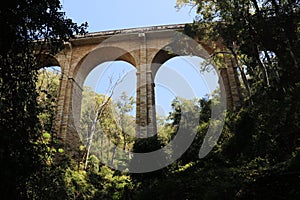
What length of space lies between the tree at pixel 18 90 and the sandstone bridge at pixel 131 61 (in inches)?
311

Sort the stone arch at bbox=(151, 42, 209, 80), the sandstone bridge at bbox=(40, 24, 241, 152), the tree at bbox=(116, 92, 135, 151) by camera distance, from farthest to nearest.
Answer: the tree at bbox=(116, 92, 135, 151), the sandstone bridge at bbox=(40, 24, 241, 152), the stone arch at bbox=(151, 42, 209, 80)

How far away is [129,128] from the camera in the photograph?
22094 mm

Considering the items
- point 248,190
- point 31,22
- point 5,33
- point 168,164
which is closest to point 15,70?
point 5,33

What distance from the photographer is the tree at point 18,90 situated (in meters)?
4.20

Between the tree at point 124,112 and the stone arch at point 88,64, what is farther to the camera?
the tree at point 124,112

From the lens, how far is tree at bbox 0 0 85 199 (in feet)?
13.8

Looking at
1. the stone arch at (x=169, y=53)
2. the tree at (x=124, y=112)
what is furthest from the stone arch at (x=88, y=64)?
the tree at (x=124, y=112)

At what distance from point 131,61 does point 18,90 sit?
36.9 feet

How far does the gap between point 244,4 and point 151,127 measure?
6.51 metres

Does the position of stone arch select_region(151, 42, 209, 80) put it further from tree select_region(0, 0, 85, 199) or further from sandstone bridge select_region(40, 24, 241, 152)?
tree select_region(0, 0, 85, 199)

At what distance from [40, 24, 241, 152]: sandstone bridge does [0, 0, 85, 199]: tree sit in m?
7.90

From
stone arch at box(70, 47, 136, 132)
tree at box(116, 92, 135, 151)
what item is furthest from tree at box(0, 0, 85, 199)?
tree at box(116, 92, 135, 151)

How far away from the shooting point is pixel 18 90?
4.73m

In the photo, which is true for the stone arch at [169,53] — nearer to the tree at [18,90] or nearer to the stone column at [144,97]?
the stone column at [144,97]
